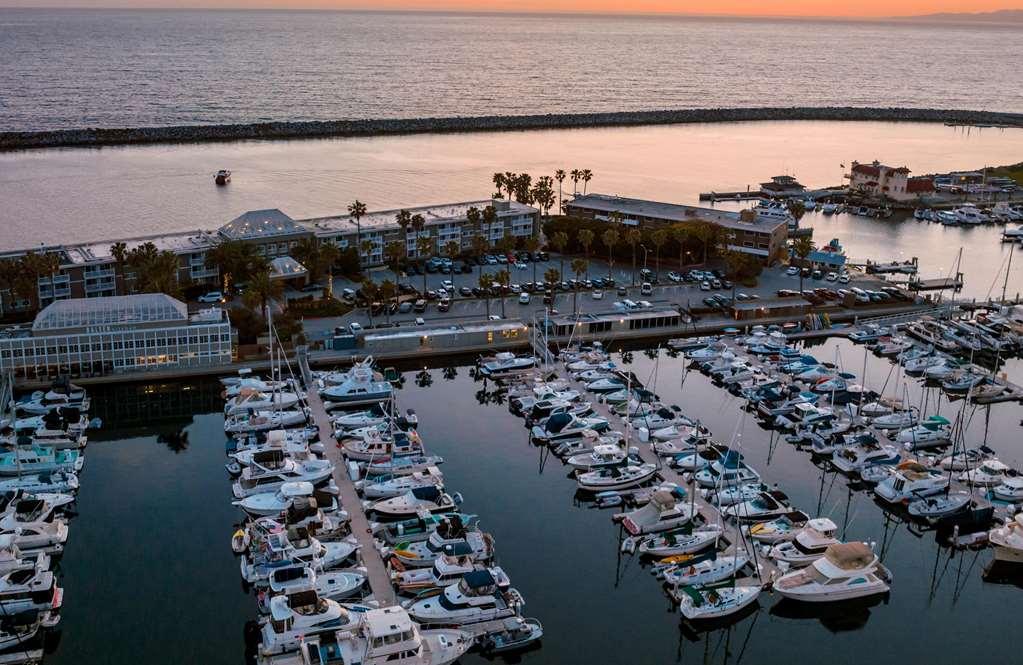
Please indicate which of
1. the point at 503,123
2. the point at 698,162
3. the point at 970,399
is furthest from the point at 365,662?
the point at 503,123

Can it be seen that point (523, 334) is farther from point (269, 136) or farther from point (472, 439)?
point (269, 136)

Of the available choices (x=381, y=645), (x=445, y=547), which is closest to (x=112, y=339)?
(x=445, y=547)

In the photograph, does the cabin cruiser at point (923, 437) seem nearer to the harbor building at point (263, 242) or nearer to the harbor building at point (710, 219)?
the harbor building at point (710, 219)

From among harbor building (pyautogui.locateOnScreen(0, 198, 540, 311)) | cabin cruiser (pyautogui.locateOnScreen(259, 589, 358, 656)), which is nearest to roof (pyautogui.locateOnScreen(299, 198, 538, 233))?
harbor building (pyautogui.locateOnScreen(0, 198, 540, 311))

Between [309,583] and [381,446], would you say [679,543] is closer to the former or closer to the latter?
[309,583]

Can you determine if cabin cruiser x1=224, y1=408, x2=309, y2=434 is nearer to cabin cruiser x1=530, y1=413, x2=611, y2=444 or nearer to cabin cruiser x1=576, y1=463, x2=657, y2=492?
cabin cruiser x1=530, y1=413, x2=611, y2=444
